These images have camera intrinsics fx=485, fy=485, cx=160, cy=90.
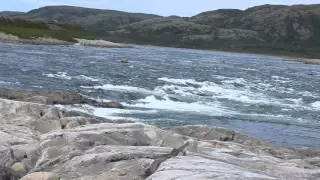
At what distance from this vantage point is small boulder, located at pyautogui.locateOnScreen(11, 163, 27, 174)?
43.5 feet

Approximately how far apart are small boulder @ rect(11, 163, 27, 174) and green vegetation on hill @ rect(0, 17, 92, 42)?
123831mm

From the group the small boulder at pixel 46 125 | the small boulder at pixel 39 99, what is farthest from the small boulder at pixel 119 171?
the small boulder at pixel 39 99

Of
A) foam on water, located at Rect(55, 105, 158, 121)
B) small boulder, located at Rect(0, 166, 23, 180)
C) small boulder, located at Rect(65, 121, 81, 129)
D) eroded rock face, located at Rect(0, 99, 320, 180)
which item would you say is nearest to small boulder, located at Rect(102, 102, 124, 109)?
foam on water, located at Rect(55, 105, 158, 121)

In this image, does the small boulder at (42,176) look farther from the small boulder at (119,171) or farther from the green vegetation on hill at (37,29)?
the green vegetation on hill at (37,29)

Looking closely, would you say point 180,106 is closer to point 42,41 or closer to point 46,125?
point 46,125

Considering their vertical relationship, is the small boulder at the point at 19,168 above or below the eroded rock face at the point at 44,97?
above

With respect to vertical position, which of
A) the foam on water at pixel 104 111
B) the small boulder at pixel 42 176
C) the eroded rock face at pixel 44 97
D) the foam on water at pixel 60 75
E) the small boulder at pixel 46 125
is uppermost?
the small boulder at pixel 42 176

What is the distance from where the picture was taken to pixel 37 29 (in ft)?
526

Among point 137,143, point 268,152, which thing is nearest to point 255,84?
point 268,152

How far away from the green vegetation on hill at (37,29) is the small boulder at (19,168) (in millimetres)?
123831

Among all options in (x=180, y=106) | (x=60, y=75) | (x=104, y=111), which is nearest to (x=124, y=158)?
(x=104, y=111)

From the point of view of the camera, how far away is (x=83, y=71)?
194 ft

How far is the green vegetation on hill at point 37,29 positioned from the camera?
139 m

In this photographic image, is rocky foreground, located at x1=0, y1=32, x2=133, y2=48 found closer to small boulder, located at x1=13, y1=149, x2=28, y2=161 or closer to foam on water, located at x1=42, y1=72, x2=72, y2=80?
foam on water, located at x1=42, y1=72, x2=72, y2=80
